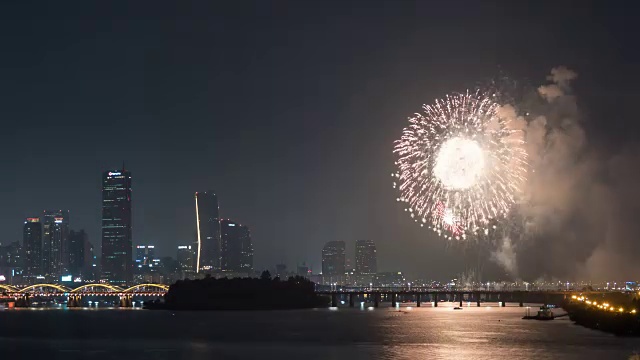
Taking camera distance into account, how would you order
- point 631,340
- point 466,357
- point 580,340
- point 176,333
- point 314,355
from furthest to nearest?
point 176,333
point 580,340
point 631,340
point 314,355
point 466,357

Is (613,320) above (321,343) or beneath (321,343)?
above

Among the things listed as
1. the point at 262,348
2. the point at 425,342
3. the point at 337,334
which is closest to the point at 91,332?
the point at 337,334

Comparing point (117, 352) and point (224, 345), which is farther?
point (224, 345)

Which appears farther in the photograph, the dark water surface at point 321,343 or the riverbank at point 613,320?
the riverbank at point 613,320

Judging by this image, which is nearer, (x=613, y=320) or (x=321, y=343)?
(x=321, y=343)

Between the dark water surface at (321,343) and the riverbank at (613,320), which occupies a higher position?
the riverbank at (613,320)

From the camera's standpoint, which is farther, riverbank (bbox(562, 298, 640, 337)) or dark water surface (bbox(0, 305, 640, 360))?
riverbank (bbox(562, 298, 640, 337))

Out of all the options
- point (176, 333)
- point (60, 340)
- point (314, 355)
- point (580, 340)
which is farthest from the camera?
point (176, 333)

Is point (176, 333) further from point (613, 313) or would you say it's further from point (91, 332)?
point (613, 313)

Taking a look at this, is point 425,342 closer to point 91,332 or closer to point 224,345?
point 224,345

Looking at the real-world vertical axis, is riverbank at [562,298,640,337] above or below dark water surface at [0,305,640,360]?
above
